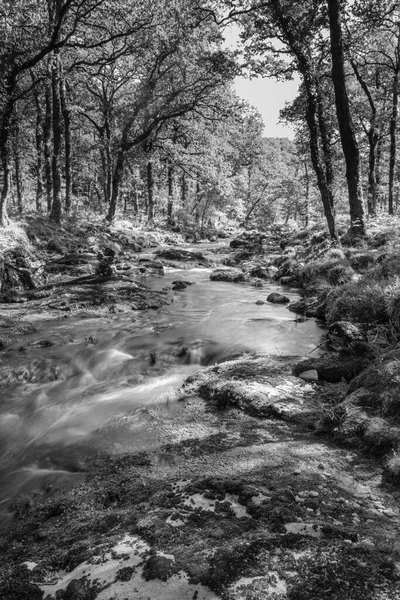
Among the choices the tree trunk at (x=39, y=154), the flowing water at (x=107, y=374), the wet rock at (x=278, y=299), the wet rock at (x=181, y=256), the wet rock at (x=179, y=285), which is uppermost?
the tree trunk at (x=39, y=154)

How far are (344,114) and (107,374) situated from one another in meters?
11.3

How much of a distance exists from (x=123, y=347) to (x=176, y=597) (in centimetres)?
622

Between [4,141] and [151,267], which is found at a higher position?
[4,141]

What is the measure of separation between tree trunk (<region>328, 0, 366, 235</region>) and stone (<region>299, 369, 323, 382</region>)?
9.36 metres

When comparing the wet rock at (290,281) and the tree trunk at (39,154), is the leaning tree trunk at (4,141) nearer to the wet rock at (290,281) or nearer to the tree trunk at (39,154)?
the wet rock at (290,281)

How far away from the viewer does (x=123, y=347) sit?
7.84m

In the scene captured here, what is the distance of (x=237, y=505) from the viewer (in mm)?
2666

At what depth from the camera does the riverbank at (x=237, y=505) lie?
6.33ft

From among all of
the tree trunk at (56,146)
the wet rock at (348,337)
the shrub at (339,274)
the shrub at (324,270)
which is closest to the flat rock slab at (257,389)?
the wet rock at (348,337)

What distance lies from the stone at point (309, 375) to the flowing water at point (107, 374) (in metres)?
1.48

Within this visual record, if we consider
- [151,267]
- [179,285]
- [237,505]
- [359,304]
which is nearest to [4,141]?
[151,267]

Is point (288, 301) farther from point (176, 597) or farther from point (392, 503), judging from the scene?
point (176, 597)

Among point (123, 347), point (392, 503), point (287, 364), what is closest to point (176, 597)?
point (392, 503)

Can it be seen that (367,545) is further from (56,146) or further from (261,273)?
(56,146)
